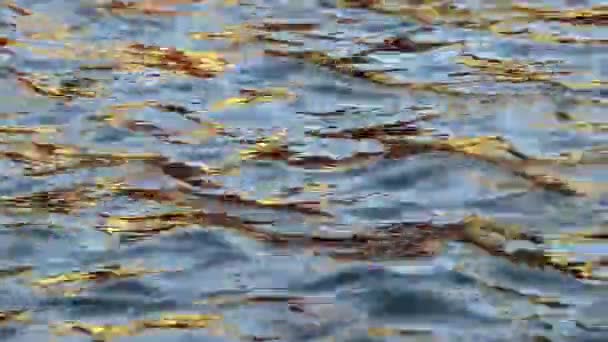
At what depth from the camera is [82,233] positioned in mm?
6195

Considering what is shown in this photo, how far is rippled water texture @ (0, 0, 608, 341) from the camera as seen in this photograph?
546 centimetres

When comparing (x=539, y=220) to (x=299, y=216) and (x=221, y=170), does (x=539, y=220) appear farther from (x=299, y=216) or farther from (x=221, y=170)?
(x=221, y=170)

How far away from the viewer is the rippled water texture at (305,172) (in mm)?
5465

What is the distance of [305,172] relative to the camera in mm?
6895

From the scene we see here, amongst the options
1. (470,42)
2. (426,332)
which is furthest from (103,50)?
(426,332)

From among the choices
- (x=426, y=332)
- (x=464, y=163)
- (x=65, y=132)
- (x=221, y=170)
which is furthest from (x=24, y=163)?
(x=426, y=332)

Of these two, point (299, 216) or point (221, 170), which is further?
point (221, 170)

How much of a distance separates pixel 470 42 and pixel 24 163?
324 cm

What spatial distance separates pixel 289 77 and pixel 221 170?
1.66 meters

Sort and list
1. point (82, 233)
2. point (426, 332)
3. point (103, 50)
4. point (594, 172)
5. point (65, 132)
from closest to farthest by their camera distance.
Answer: point (426, 332)
point (82, 233)
point (594, 172)
point (65, 132)
point (103, 50)

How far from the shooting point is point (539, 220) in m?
6.23

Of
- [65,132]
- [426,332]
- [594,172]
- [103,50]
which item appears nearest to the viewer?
[426,332]

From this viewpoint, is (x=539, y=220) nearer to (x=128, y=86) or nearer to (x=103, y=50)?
(x=128, y=86)

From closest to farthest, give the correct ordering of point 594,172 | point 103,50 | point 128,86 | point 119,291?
point 119,291, point 594,172, point 128,86, point 103,50
